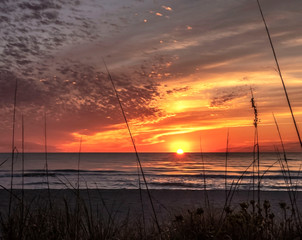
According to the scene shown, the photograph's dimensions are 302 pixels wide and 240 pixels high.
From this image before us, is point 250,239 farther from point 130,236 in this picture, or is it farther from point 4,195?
point 4,195

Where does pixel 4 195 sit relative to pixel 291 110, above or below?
below

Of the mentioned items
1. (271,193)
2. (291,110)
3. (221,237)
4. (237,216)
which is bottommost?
(271,193)

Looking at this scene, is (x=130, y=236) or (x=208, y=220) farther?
(x=208, y=220)

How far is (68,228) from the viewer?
2.84 meters

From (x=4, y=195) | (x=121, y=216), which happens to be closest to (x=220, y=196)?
(x=121, y=216)

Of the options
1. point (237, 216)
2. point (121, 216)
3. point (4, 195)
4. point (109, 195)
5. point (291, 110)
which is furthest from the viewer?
point (109, 195)

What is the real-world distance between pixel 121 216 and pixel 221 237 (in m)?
5.92

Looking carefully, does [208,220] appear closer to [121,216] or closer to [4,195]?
[121,216]

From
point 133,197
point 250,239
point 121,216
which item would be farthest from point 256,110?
point 133,197

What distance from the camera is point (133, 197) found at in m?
12.4

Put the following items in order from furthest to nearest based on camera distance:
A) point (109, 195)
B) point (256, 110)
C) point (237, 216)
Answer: point (109, 195) < point (256, 110) < point (237, 216)

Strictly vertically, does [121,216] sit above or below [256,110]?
below

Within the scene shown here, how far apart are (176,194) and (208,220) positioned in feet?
32.2

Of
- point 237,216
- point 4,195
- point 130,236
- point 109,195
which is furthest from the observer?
point 109,195
